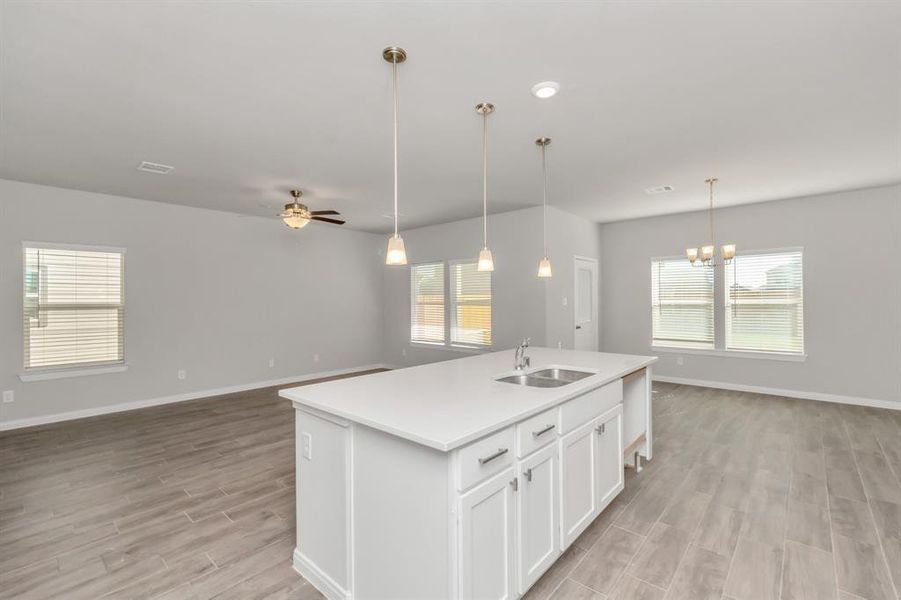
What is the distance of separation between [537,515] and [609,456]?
96 cm

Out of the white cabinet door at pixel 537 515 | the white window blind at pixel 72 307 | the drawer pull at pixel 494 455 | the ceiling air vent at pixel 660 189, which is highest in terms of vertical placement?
the ceiling air vent at pixel 660 189

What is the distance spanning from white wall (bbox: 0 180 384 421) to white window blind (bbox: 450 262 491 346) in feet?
6.38

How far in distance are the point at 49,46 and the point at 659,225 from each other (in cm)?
713

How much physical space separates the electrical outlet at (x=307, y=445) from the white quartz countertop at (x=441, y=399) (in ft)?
0.51

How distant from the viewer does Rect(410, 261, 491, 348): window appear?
6.78 m

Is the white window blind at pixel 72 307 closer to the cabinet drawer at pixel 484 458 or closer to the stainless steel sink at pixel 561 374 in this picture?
the stainless steel sink at pixel 561 374

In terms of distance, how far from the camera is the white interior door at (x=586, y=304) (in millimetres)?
6637

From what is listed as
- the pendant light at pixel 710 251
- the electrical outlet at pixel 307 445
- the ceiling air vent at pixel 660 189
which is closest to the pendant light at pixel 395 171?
the electrical outlet at pixel 307 445

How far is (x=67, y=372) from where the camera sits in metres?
4.86

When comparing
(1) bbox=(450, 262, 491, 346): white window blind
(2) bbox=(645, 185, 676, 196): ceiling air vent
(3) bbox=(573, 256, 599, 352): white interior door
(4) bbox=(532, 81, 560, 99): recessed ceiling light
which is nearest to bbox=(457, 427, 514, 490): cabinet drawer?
(4) bbox=(532, 81, 560, 99): recessed ceiling light

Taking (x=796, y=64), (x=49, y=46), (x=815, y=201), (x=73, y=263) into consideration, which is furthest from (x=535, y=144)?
(x=73, y=263)

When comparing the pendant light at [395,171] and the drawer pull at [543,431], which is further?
the pendant light at [395,171]

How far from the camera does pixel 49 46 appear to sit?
2.14 metres

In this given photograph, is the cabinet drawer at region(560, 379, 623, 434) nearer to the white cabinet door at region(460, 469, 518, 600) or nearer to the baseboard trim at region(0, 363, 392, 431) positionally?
the white cabinet door at region(460, 469, 518, 600)
